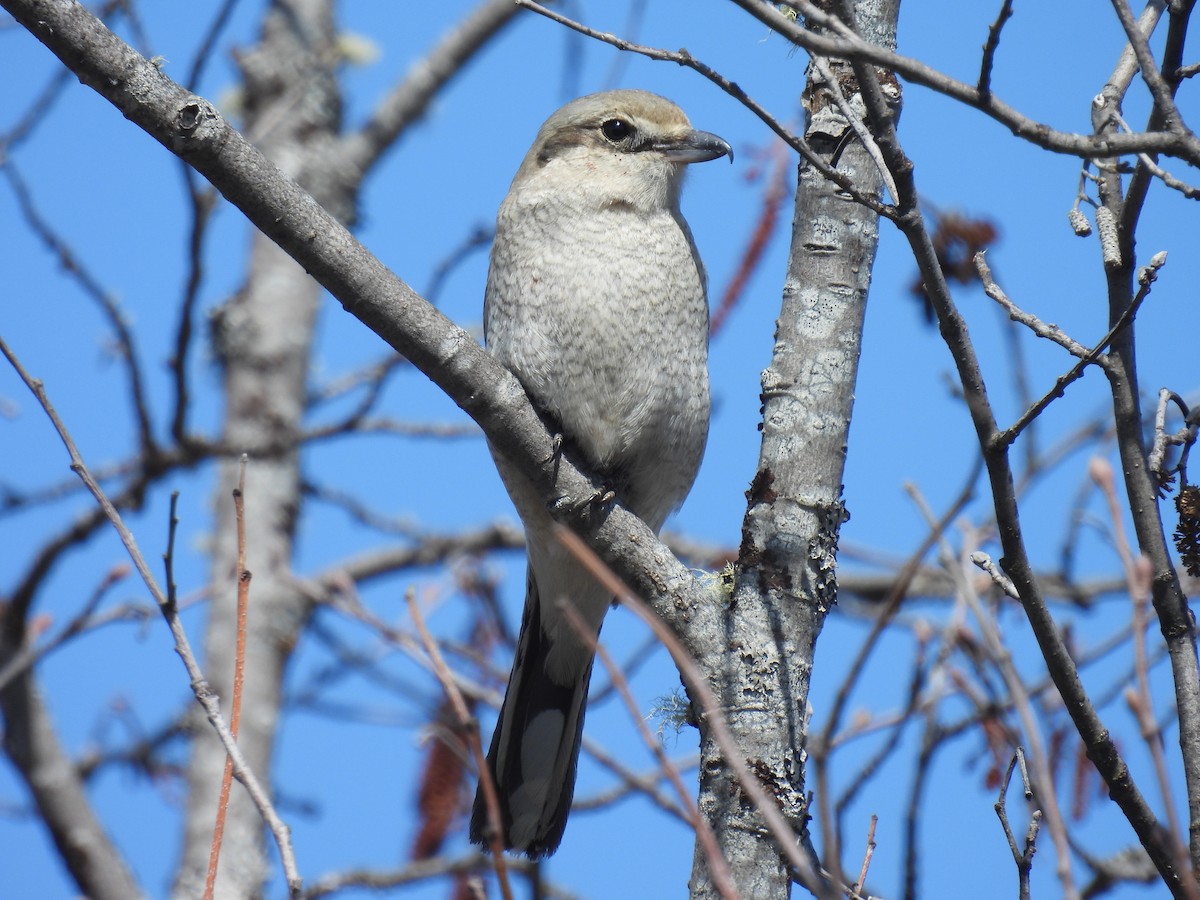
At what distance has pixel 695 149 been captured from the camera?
3.77 meters

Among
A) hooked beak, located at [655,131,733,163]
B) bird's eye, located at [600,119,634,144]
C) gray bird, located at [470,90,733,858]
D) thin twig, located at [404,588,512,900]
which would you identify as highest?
bird's eye, located at [600,119,634,144]

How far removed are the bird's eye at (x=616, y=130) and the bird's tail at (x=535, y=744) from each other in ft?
4.53

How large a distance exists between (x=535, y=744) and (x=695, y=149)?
1.82 m

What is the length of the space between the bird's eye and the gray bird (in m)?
0.06

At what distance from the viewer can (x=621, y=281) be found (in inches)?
132

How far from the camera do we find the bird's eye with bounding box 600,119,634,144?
3824 millimetres

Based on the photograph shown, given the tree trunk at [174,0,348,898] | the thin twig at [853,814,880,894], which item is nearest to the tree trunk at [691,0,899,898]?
the thin twig at [853,814,880,894]

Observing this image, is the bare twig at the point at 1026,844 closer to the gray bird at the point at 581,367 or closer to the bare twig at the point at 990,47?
the bare twig at the point at 990,47

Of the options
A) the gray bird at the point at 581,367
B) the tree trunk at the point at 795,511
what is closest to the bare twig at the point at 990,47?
the tree trunk at the point at 795,511

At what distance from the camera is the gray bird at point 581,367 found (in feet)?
10.7

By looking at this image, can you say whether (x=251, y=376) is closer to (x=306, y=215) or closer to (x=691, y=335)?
(x=691, y=335)

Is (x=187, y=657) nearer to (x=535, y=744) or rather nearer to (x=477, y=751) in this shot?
(x=477, y=751)

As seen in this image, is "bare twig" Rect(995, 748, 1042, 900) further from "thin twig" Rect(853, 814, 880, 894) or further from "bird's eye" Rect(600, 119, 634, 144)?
"bird's eye" Rect(600, 119, 634, 144)

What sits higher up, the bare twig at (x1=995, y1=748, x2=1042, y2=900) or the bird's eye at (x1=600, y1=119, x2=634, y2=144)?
the bird's eye at (x1=600, y1=119, x2=634, y2=144)
